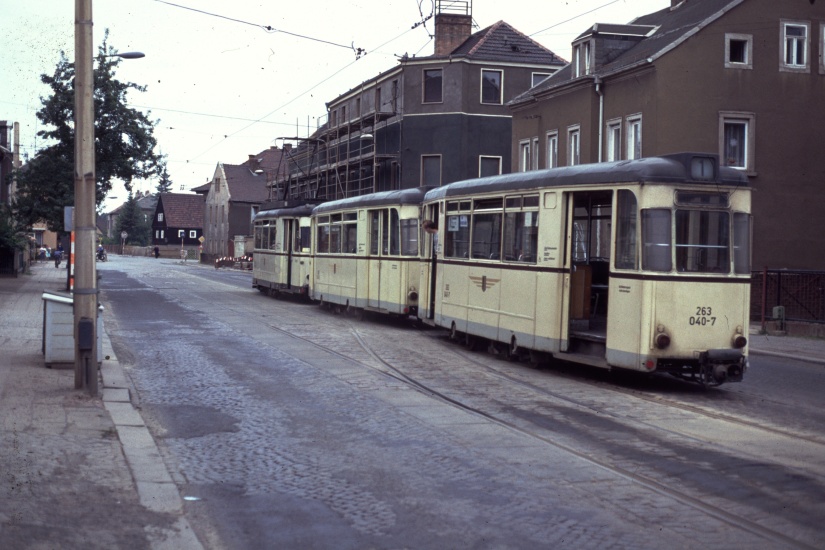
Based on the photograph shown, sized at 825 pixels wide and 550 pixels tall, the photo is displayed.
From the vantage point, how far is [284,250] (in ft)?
115

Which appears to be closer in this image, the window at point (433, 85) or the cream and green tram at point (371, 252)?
the cream and green tram at point (371, 252)

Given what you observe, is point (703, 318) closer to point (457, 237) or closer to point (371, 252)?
point (457, 237)

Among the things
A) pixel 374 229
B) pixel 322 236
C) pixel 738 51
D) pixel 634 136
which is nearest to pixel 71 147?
pixel 322 236

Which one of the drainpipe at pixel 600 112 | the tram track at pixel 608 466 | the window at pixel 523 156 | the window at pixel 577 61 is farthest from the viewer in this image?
the window at pixel 523 156

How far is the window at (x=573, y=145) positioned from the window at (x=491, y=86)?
48.1 ft

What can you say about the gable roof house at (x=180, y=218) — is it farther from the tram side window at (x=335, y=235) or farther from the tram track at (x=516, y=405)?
the tram track at (x=516, y=405)

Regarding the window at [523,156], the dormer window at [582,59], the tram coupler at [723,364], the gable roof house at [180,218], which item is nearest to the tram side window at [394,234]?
the tram coupler at [723,364]

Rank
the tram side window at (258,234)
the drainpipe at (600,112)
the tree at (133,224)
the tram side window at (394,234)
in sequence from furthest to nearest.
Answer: the tree at (133,224)
the tram side window at (258,234)
the drainpipe at (600,112)
the tram side window at (394,234)

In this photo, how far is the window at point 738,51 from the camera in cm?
3173

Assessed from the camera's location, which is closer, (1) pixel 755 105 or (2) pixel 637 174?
(2) pixel 637 174

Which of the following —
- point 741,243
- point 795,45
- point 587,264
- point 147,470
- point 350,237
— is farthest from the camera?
point 795,45

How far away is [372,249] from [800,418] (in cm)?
1480

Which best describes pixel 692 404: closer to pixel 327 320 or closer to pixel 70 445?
pixel 70 445

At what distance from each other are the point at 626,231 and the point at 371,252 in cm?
1223
